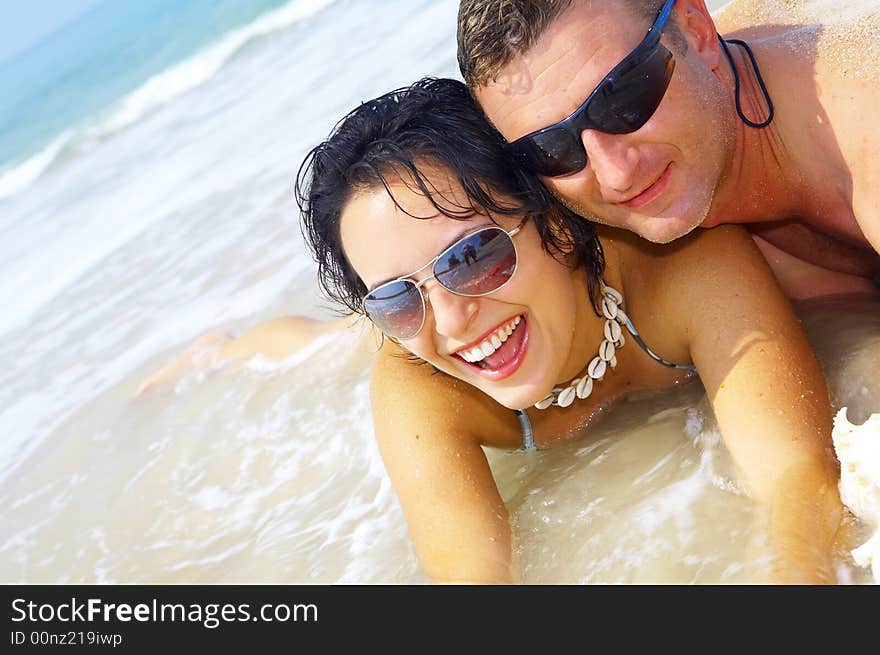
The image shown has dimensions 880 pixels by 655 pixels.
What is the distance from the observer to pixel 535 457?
409 centimetres

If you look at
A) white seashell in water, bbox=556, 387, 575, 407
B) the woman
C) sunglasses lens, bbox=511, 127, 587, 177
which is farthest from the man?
white seashell in water, bbox=556, 387, 575, 407

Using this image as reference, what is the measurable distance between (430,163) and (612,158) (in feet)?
1.91

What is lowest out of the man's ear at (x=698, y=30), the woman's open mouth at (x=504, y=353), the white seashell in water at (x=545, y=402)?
the white seashell in water at (x=545, y=402)

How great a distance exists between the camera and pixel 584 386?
150 inches

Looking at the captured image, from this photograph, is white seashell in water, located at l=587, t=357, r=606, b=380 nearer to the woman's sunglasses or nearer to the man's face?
the man's face

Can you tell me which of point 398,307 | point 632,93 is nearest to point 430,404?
point 398,307

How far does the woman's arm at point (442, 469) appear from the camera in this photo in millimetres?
3303

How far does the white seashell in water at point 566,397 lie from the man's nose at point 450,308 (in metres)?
0.73

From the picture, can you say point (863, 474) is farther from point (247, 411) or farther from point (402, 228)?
point (247, 411)

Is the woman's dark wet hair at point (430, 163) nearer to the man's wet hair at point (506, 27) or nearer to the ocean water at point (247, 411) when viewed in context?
the man's wet hair at point (506, 27)

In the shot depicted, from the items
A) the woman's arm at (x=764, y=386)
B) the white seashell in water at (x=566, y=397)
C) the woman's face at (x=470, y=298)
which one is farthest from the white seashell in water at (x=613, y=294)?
the white seashell in water at (x=566, y=397)

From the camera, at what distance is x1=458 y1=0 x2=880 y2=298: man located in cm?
309

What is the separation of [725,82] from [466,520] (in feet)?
5.67

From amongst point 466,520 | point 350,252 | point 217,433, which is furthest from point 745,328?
point 217,433
